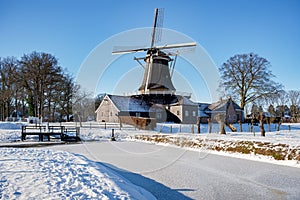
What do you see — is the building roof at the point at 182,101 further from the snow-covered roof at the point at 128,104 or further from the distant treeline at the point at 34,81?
the distant treeline at the point at 34,81

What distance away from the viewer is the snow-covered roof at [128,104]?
34531mm

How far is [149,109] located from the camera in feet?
117

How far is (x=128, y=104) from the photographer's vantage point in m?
35.8

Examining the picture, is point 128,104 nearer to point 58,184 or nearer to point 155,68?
point 155,68

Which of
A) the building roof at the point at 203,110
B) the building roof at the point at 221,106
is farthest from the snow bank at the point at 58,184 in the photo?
the building roof at the point at 221,106

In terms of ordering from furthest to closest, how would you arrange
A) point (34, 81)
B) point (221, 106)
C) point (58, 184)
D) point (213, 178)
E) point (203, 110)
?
point (203, 110) → point (221, 106) → point (34, 81) → point (213, 178) → point (58, 184)

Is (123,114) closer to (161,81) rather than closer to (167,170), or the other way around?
(161,81)

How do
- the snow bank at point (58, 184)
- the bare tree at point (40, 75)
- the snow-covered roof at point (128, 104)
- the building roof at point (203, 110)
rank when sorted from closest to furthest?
the snow bank at point (58, 184) → the bare tree at point (40, 75) → the snow-covered roof at point (128, 104) → the building roof at point (203, 110)

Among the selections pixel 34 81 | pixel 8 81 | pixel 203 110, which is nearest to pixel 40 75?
pixel 34 81

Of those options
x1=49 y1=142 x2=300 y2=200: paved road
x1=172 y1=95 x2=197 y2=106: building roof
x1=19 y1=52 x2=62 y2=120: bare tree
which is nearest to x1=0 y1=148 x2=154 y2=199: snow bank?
x1=49 y1=142 x2=300 y2=200: paved road

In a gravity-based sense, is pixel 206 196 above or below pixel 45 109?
below

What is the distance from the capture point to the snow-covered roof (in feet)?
113

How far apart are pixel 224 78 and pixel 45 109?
2828 centimetres

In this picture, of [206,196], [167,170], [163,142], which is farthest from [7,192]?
[163,142]
